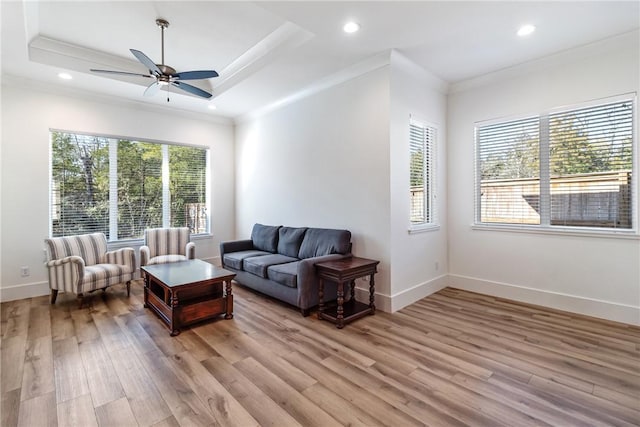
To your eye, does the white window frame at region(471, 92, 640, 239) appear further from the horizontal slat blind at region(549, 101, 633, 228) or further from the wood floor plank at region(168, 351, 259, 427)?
the wood floor plank at region(168, 351, 259, 427)

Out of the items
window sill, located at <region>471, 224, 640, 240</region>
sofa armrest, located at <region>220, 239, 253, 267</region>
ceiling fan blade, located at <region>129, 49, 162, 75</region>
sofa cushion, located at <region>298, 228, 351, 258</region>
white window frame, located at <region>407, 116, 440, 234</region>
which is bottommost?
sofa armrest, located at <region>220, 239, 253, 267</region>

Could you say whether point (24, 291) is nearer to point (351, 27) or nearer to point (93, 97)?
point (93, 97)

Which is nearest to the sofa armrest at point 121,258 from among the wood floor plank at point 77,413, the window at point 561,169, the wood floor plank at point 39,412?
the wood floor plank at point 39,412

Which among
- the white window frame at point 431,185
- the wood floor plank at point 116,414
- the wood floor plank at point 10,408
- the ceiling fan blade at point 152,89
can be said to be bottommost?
the wood floor plank at point 116,414

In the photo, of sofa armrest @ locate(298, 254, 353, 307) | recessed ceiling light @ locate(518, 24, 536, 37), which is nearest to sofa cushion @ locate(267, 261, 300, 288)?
sofa armrest @ locate(298, 254, 353, 307)

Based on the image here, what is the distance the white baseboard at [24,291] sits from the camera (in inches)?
159

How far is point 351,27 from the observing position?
2980 mm

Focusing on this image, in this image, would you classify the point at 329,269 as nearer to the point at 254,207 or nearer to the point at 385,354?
the point at 385,354

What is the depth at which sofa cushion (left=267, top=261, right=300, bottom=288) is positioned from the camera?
11.5 ft

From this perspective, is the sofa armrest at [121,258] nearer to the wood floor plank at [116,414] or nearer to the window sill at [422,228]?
the wood floor plank at [116,414]

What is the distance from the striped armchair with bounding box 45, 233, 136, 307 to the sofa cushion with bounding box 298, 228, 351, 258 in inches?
98.6

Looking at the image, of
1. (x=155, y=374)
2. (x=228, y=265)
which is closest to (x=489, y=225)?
(x=228, y=265)

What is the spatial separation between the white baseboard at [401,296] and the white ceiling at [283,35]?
286 cm

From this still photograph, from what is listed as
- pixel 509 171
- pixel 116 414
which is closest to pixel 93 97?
pixel 116 414
